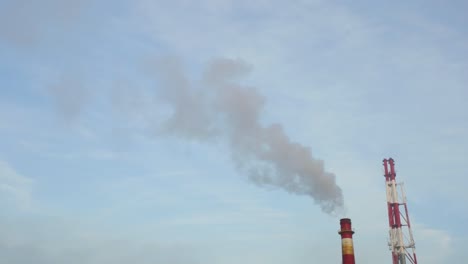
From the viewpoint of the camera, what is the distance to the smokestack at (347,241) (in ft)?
119

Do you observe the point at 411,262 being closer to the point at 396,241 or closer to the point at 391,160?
the point at 396,241

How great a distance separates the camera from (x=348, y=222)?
37.8 metres

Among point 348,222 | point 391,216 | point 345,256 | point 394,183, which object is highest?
point 394,183

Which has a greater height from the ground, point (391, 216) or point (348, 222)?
point (391, 216)

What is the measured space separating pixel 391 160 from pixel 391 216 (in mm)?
6620

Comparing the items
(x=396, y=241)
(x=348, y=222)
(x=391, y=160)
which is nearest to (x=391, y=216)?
(x=396, y=241)

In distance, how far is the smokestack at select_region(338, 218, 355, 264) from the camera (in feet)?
119

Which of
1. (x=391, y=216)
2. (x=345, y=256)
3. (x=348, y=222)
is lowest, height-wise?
(x=345, y=256)

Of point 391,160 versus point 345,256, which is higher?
point 391,160

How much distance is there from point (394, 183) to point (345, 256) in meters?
18.1

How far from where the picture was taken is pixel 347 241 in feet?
121

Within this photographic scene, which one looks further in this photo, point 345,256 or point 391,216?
point 391,216

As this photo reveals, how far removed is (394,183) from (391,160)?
278cm

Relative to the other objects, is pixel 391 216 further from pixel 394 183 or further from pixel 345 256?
pixel 345 256
